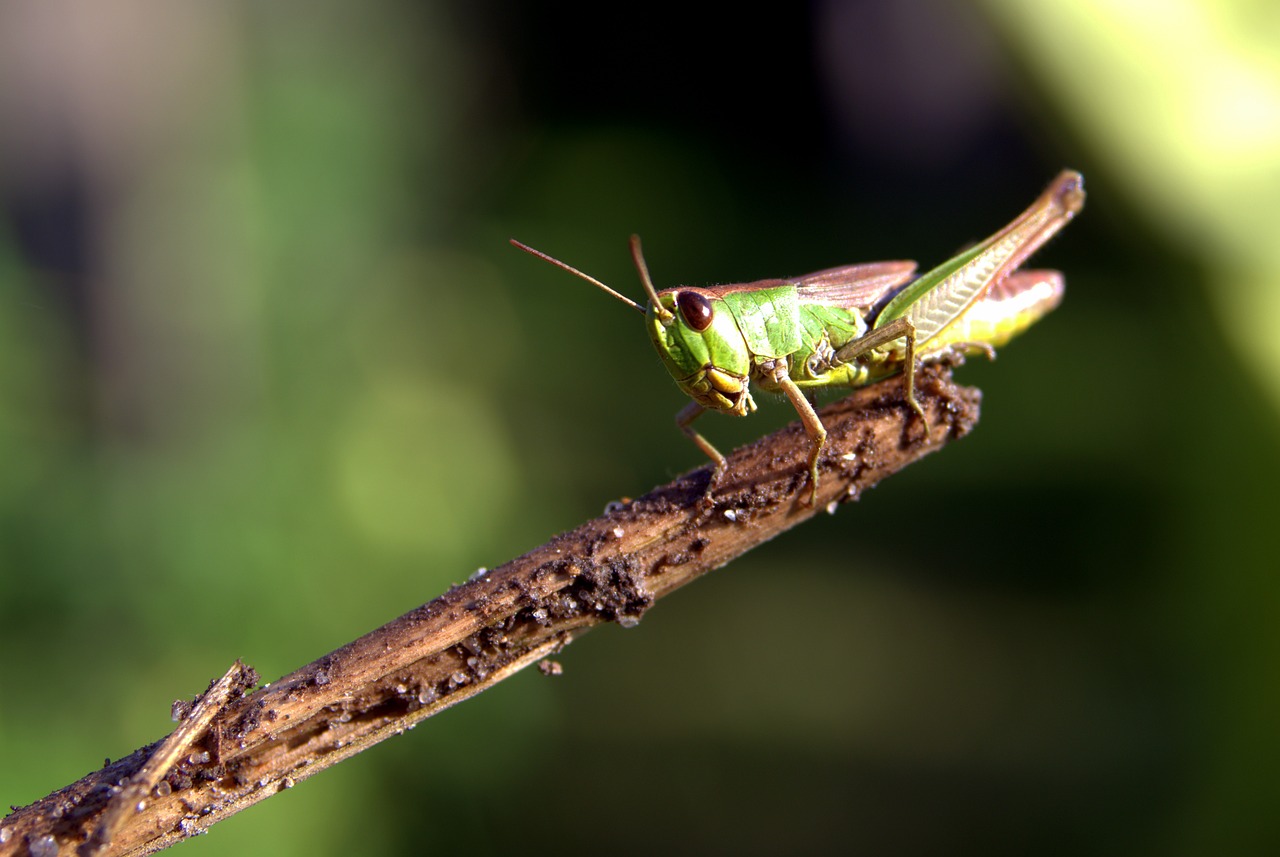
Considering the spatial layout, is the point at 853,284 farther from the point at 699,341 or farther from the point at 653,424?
the point at 653,424

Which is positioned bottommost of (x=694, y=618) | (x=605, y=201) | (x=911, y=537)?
(x=911, y=537)

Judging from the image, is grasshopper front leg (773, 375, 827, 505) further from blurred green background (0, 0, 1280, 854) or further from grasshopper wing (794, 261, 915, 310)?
blurred green background (0, 0, 1280, 854)

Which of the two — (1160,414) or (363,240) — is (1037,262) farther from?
(363,240)

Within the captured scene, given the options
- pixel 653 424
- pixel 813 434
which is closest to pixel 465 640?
pixel 813 434

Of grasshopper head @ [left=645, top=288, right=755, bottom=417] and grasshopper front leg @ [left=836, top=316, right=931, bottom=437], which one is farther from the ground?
grasshopper head @ [left=645, top=288, right=755, bottom=417]

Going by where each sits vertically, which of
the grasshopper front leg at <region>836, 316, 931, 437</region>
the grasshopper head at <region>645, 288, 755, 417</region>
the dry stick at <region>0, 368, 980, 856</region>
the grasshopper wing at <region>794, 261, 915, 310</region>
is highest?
the grasshopper wing at <region>794, 261, 915, 310</region>

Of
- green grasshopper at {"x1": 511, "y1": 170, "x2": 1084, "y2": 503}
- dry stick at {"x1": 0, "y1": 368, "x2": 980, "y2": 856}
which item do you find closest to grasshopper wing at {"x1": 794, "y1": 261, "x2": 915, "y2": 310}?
green grasshopper at {"x1": 511, "y1": 170, "x2": 1084, "y2": 503}

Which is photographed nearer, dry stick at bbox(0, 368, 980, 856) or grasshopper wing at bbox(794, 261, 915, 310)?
dry stick at bbox(0, 368, 980, 856)

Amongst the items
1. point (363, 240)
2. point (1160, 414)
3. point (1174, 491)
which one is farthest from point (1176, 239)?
point (363, 240)
